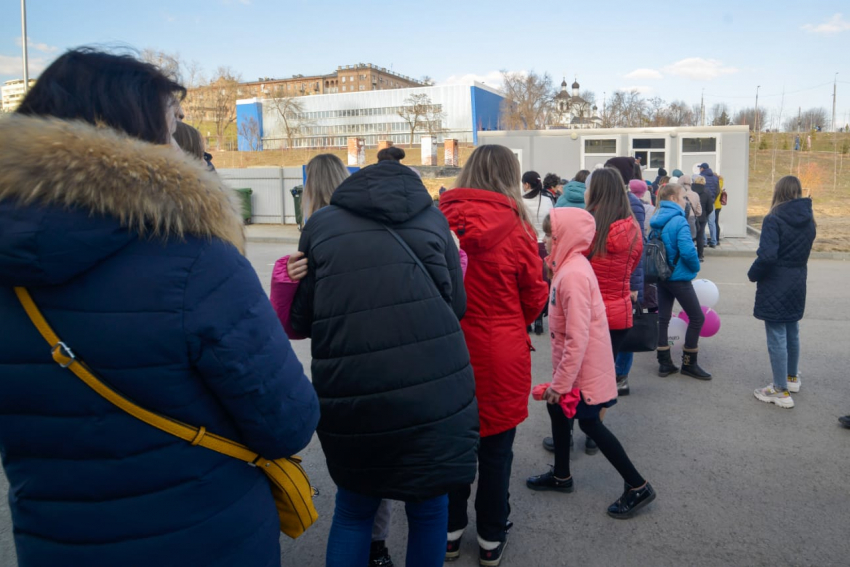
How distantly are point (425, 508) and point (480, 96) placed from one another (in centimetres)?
8704

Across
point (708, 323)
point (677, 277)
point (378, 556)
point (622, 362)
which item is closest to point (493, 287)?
point (378, 556)

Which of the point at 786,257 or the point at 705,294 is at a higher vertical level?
the point at 786,257

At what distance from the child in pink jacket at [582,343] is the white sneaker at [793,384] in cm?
262

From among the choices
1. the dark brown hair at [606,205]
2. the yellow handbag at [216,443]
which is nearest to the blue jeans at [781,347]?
the dark brown hair at [606,205]

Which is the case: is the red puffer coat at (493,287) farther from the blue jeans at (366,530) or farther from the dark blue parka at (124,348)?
the dark blue parka at (124,348)

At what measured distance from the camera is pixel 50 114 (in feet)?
4.82

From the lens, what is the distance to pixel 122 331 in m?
1.38

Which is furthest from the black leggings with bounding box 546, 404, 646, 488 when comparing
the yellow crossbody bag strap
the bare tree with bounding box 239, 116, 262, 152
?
the bare tree with bounding box 239, 116, 262, 152

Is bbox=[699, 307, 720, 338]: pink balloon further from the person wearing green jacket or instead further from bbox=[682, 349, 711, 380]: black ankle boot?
the person wearing green jacket

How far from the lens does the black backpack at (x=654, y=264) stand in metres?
5.44

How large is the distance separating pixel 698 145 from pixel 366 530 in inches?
655

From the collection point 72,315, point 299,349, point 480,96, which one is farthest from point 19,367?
point 480,96

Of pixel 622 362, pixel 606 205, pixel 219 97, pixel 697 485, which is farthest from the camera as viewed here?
pixel 219 97

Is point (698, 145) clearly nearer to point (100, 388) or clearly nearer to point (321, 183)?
point (321, 183)
